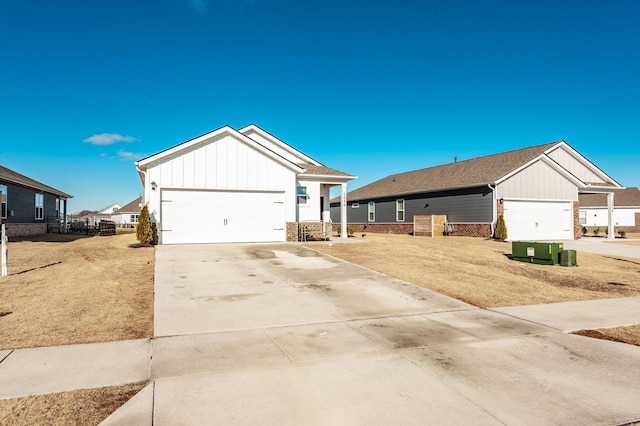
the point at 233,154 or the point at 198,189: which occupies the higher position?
the point at 233,154

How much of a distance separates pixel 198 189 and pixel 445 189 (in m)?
17.3

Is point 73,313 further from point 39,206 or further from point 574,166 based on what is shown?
point 574,166

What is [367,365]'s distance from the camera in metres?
4.73

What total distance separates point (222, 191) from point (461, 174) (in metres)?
18.0

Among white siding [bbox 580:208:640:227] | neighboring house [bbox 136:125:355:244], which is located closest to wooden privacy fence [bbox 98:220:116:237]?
neighboring house [bbox 136:125:355:244]

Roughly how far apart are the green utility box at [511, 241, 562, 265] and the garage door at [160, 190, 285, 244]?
10.2 metres

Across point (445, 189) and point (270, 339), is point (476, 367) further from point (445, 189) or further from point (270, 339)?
point (445, 189)

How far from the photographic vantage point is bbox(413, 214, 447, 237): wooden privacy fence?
2719 cm

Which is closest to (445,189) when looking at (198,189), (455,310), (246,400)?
(198,189)

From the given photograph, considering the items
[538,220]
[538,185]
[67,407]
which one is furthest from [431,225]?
[67,407]

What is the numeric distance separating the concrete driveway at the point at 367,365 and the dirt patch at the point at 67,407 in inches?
6.8

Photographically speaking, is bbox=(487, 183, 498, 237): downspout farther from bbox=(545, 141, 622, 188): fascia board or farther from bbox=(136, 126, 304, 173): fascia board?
bbox=(136, 126, 304, 173): fascia board

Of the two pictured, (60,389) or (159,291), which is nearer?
(60,389)

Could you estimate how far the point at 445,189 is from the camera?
27.5m
